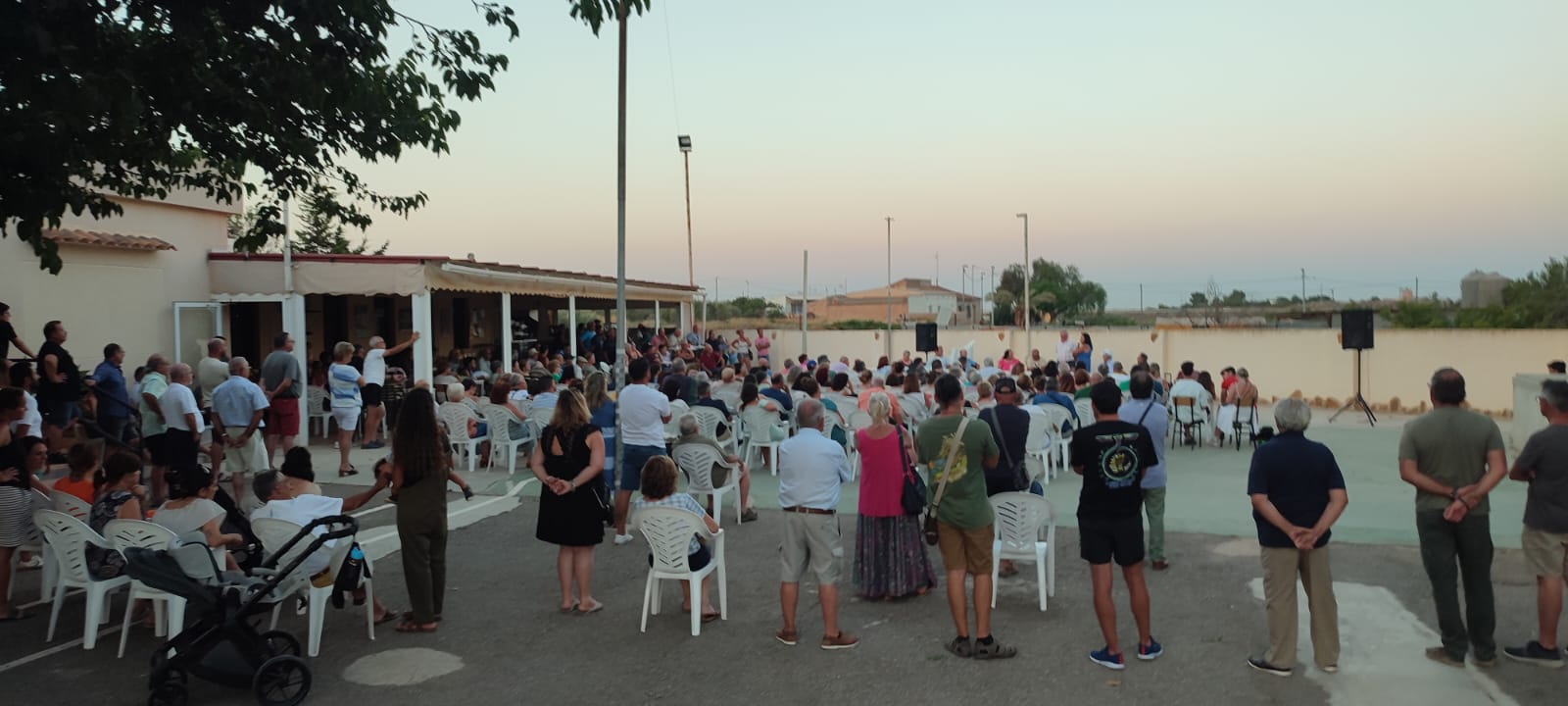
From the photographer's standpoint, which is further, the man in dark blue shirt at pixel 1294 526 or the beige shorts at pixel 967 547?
the beige shorts at pixel 967 547

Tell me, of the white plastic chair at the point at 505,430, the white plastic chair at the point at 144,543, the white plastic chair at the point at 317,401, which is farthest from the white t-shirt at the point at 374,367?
the white plastic chair at the point at 144,543

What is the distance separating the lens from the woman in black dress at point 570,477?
6.01m

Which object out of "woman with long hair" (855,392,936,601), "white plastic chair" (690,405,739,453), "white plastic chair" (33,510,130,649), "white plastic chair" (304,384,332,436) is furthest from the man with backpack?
"white plastic chair" (304,384,332,436)

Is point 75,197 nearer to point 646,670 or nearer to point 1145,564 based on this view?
point 646,670

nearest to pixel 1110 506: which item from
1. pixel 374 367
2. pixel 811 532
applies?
pixel 811 532

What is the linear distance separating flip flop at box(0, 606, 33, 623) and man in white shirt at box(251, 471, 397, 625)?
6.07ft

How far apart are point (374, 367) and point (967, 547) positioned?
900 centimetres

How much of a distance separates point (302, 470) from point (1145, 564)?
560cm

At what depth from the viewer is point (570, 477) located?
6.05 metres

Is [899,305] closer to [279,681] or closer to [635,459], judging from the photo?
[635,459]

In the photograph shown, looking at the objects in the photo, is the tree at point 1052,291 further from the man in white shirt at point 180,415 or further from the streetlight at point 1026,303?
the man in white shirt at point 180,415

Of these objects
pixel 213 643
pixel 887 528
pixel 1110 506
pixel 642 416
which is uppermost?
pixel 642 416

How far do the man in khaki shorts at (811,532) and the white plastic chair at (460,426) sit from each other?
22.1 feet

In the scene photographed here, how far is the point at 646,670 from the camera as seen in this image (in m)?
5.14
